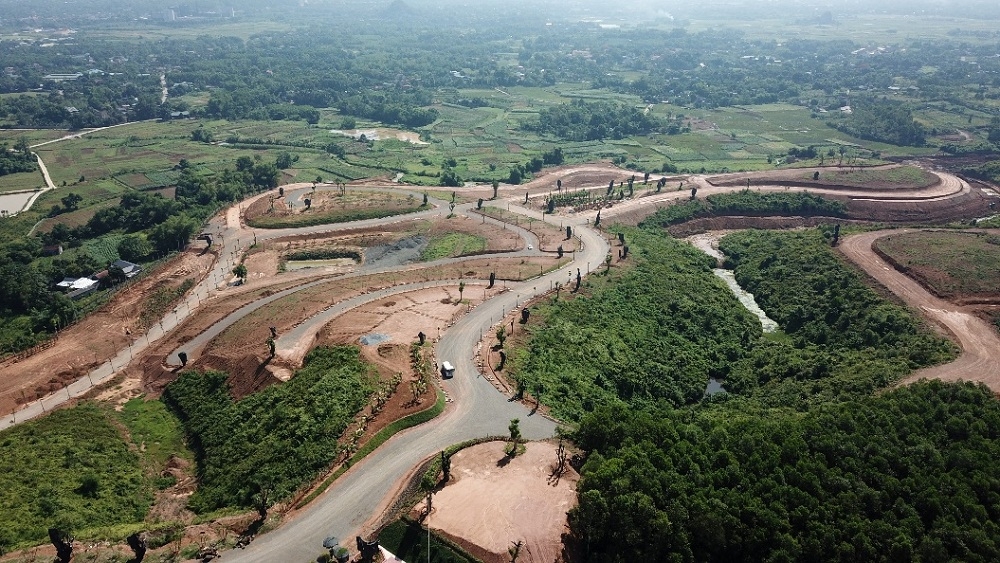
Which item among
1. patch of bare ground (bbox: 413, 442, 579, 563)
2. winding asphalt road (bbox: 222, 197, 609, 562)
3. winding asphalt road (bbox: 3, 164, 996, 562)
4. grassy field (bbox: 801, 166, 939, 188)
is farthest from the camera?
grassy field (bbox: 801, 166, 939, 188)

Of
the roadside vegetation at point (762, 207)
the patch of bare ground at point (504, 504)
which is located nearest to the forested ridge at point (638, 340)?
the patch of bare ground at point (504, 504)

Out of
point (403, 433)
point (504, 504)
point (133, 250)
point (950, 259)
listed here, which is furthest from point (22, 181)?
point (950, 259)

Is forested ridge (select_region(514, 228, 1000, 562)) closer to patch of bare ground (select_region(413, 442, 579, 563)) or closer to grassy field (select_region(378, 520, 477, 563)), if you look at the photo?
patch of bare ground (select_region(413, 442, 579, 563))

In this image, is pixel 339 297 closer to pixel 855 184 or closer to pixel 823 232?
pixel 823 232

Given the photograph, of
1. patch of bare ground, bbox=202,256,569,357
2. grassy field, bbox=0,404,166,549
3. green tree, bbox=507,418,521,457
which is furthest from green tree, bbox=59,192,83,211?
green tree, bbox=507,418,521,457

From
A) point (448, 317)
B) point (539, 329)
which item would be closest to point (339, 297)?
point (448, 317)

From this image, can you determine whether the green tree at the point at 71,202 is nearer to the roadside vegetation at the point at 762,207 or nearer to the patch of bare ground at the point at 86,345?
the patch of bare ground at the point at 86,345
